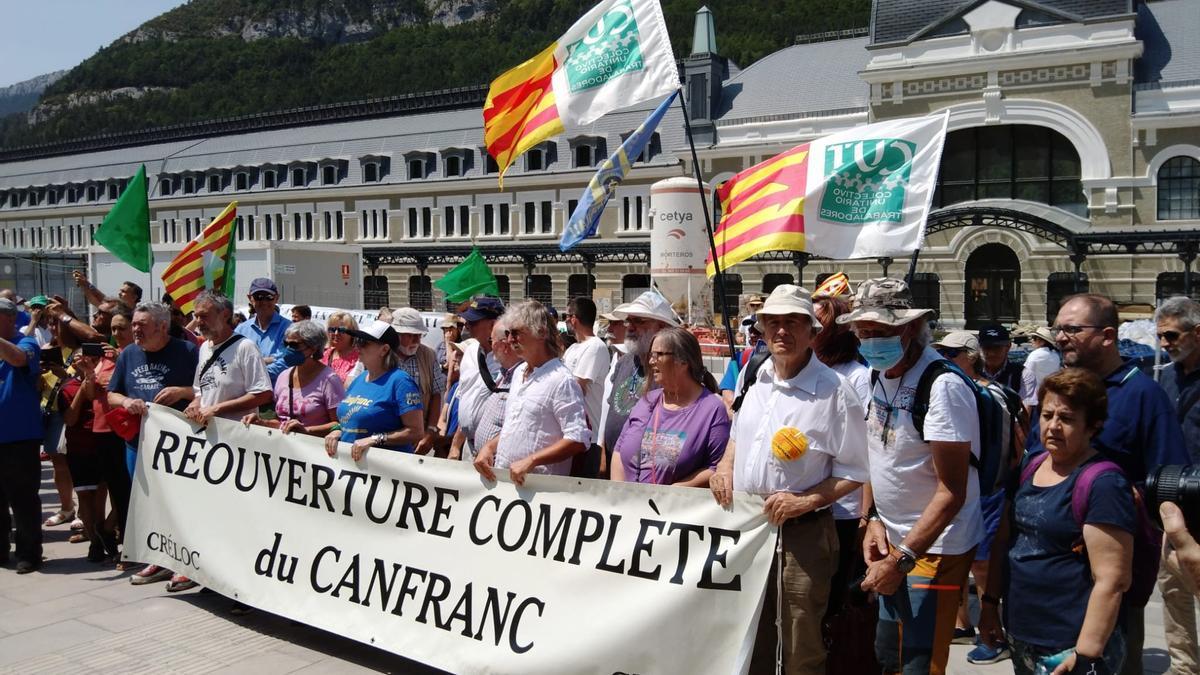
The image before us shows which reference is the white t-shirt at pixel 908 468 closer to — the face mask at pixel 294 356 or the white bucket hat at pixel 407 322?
the white bucket hat at pixel 407 322

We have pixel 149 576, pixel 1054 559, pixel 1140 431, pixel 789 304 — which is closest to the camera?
pixel 1054 559

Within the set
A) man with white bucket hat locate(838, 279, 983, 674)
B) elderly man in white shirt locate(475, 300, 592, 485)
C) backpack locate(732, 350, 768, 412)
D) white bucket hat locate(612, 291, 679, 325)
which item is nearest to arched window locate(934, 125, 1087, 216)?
white bucket hat locate(612, 291, 679, 325)

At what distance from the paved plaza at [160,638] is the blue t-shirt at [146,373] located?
1433 millimetres

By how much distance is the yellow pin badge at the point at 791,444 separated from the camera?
12.5 ft

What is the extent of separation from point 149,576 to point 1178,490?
6.53 meters

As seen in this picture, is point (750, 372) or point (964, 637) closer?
point (750, 372)

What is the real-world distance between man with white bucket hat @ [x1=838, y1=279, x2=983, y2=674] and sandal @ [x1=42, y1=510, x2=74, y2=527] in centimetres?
795

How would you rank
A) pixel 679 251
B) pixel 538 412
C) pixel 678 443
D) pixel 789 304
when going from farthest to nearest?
pixel 679 251 < pixel 538 412 < pixel 678 443 < pixel 789 304

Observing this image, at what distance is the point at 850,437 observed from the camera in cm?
386

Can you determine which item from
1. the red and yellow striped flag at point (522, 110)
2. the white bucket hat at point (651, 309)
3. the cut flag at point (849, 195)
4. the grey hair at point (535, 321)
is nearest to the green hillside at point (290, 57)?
the red and yellow striped flag at point (522, 110)

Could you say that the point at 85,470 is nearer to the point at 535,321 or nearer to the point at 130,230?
the point at 535,321

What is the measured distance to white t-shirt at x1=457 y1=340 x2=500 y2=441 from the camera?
19.6 ft

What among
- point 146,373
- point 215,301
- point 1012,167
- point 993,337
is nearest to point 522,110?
point 215,301

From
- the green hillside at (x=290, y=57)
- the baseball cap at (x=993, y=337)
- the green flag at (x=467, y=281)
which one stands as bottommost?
the baseball cap at (x=993, y=337)
